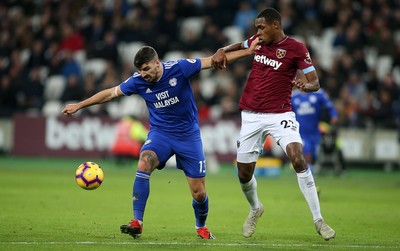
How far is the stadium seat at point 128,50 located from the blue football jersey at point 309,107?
11297 mm

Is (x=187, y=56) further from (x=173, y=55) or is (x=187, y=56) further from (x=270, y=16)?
(x=270, y=16)

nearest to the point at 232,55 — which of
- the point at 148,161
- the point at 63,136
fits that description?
the point at 148,161

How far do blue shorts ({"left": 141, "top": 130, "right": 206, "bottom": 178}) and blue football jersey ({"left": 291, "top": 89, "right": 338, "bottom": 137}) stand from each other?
672 centimetres

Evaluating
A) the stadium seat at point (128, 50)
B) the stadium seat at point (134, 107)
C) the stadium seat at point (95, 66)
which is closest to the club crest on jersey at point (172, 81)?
the stadium seat at point (134, 107)

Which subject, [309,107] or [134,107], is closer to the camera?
[309,107]

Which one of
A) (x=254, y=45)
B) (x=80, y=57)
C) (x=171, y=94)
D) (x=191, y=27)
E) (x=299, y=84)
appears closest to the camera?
(x=299, y=84)

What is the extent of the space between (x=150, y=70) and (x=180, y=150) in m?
1.06

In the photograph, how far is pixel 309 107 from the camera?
55.0ft

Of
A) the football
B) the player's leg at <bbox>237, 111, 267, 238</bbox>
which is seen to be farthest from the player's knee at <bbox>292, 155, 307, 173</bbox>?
the football

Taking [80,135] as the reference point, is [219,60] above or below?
above

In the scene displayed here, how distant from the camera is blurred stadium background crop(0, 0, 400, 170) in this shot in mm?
24844

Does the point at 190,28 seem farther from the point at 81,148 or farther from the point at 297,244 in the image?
the point at 297,244

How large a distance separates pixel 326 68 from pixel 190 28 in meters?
4.76

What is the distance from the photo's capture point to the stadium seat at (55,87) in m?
28.1
